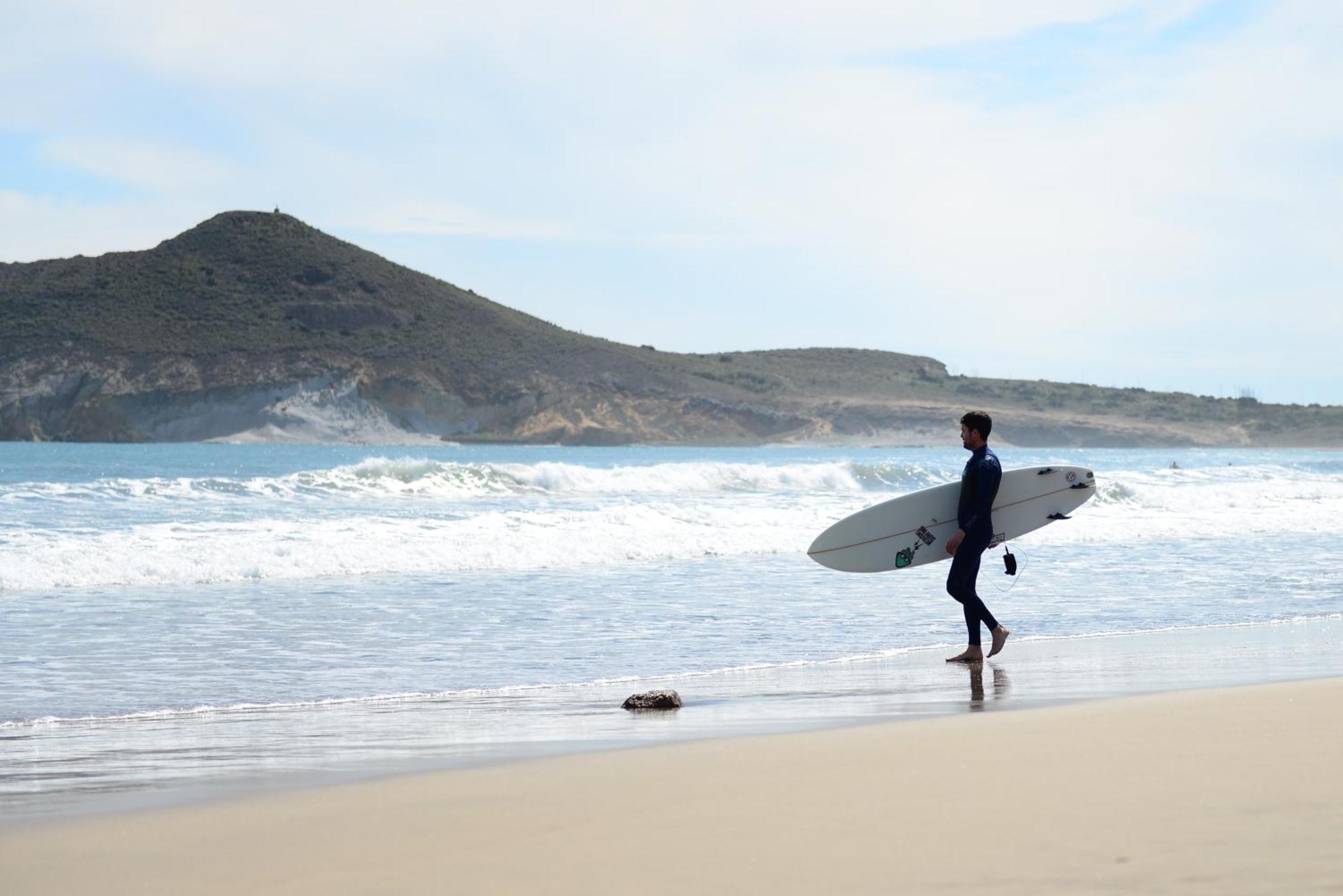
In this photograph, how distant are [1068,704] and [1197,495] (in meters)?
25.8

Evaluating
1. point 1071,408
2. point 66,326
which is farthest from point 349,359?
point 1071,408

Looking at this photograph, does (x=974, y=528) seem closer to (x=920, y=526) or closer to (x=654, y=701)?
(x=920, y=526)

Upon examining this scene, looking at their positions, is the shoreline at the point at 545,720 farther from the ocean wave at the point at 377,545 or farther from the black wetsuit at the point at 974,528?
the ocean wave at the point at 377,545

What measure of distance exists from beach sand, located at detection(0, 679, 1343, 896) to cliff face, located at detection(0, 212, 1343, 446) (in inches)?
3766

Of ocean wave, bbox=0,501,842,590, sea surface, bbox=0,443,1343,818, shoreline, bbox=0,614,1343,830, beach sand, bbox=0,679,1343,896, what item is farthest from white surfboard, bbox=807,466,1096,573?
beach sand, bbox=0,679,1343,896

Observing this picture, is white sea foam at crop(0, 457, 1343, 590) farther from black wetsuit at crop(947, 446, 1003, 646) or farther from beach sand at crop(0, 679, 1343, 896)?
beach sand at crop(0, 679, 1343, 896)

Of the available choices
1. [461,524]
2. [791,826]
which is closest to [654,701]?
[791,826]

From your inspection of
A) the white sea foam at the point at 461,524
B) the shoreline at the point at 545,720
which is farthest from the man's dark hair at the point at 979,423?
the white sea foam at the point at 461,524

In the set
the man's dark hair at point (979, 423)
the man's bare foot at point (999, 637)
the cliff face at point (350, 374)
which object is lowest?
the man's bare foot at point (999, 637)

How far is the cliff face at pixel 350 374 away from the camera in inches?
3861

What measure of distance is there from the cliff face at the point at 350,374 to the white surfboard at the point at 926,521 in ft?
296

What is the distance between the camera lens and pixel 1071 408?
13575 cm

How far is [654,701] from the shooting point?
629cm

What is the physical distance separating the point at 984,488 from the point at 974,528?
248 mm
